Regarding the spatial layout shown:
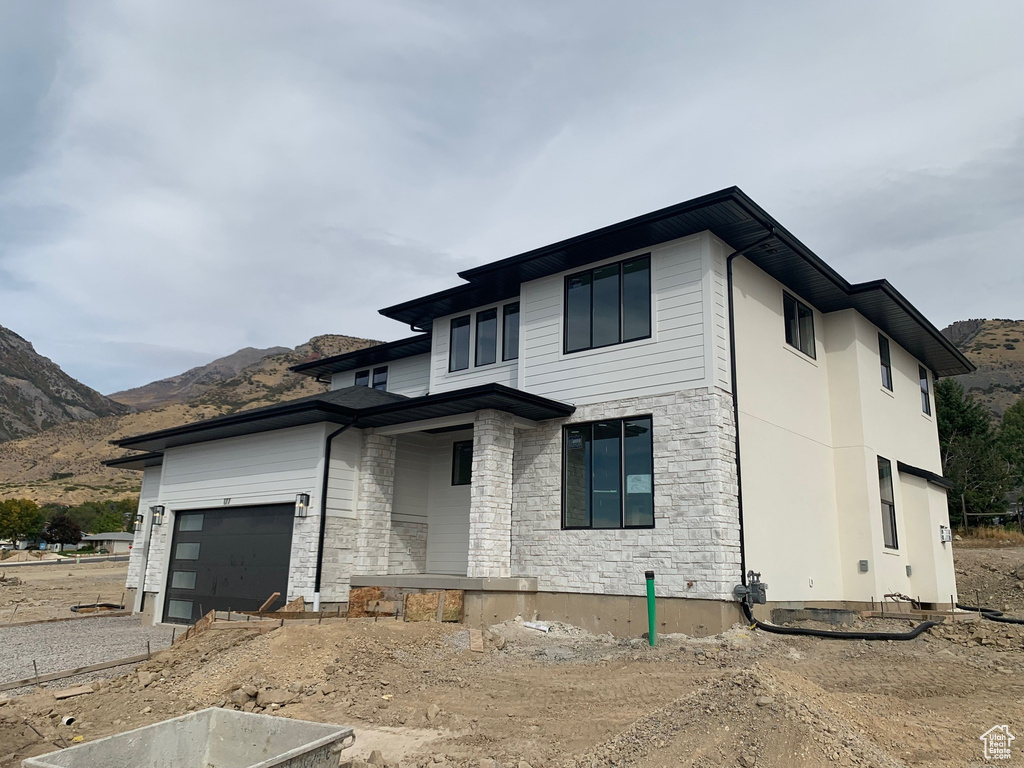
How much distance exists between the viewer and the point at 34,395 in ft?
449

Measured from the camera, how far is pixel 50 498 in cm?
7825

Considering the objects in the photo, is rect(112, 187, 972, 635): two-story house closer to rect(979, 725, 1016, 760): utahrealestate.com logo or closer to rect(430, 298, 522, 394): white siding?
rect(430, 298, 522, 394): white siding

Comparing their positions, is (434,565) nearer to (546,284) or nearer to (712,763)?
(546,284)

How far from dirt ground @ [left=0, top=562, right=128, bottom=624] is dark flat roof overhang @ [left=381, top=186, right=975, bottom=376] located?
13.4m

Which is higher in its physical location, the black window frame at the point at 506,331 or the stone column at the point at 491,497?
the black window frame at the point at 506,331

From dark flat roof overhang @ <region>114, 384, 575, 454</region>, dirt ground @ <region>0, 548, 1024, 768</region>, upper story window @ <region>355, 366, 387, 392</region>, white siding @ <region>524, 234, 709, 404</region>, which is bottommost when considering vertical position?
dirt ground @ <region>0, 548, 1024, 768</region>

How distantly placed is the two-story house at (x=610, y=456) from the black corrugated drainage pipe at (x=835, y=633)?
1.17ft

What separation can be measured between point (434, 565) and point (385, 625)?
429 centimetres

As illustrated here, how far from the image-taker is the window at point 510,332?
49.7ft

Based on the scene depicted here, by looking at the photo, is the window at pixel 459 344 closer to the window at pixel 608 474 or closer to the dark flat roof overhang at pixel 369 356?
the dark flat roof overhang at pixel 369 356

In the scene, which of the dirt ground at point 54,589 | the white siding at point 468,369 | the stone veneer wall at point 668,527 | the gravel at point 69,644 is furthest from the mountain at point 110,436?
the stone veneer wall at point 668,527

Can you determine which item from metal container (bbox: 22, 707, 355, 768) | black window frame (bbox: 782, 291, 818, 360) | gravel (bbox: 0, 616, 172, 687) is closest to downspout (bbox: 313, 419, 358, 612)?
gravel (bbox: 0, 616, 172, 687)

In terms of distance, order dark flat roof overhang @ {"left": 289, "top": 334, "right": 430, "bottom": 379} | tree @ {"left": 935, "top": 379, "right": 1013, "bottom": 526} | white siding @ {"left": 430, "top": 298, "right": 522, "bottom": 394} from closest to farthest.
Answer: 1. white siding @ {"left": 430, "top": 298, "right": 522, "bottom": 394}
2. dark flat roof overhang @ {"left": 289, "top": 334, "right": 430, "bottom": 379}
3. tree @ {"left": 935, "top": 379, "right": 1013, "bottom": 526}

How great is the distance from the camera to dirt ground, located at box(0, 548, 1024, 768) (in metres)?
5.82
